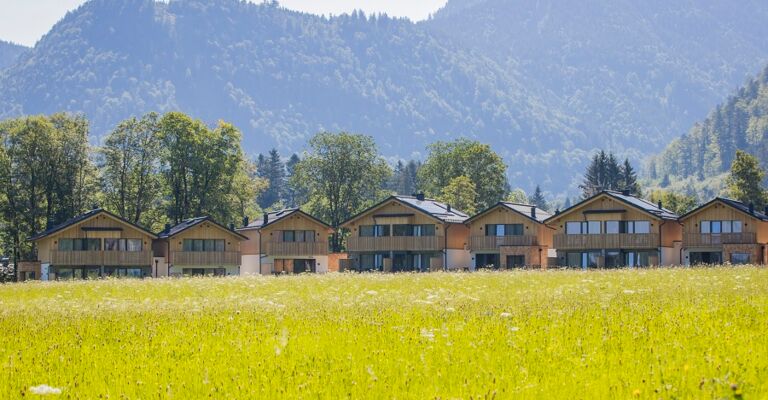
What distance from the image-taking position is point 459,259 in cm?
8162

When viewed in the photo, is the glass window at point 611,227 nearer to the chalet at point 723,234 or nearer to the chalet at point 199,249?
the chalet at point 723,234

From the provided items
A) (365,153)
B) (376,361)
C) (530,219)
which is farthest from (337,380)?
(365,153)

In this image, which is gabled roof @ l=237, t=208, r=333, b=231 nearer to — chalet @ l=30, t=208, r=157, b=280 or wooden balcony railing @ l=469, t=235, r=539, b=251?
chalet @ l=30, t=208, r=157, b=280

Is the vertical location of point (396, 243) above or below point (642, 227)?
below

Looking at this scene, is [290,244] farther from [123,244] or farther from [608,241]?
[608,241]

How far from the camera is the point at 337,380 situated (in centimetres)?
1496

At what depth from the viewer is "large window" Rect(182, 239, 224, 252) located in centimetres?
7862

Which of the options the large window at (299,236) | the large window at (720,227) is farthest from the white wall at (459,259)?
the large window at (720,227)

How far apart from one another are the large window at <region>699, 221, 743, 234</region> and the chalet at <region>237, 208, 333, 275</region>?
31.5m

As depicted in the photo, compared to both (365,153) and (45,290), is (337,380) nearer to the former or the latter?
(45,290)

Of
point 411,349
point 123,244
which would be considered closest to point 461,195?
point 123,244

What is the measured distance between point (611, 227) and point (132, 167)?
45.3 metres

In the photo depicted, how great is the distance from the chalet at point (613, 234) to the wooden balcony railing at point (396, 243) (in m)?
9.80

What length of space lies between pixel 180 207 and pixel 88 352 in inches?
2939
